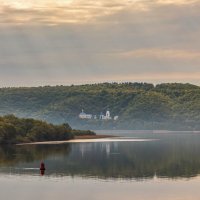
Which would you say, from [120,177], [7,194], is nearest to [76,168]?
[120,177]

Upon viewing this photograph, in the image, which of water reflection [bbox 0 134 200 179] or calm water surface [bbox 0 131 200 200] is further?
water reflection [bbox 0 134 200 179]

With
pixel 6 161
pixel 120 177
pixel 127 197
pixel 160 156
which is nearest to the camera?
pixel 127 197

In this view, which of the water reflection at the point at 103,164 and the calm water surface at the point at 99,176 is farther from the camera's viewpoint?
Result: the water reflection at the point at 103,164

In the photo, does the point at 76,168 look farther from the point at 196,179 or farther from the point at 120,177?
the point at 196,179

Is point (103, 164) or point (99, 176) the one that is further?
point (103, 164)

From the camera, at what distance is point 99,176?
108562 mm

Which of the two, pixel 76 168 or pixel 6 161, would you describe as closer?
pixel 76 168

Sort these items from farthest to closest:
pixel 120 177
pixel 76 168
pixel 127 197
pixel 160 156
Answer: pixel 160 156, pixel 76 168, pixel 120 177, pixel 127 197

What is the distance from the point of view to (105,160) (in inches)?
5507

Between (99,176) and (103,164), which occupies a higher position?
(103,164)

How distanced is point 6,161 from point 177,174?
3402 cm

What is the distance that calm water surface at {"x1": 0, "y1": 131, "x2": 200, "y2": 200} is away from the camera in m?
86.9

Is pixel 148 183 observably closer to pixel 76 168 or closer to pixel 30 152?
pixel 76 168

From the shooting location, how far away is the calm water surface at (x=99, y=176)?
86.9 meters
